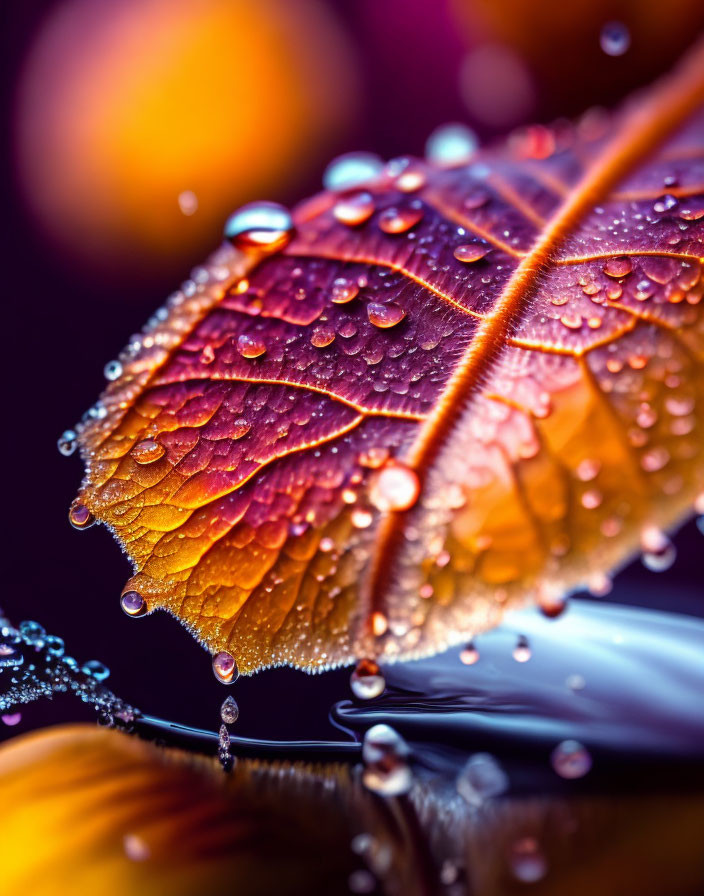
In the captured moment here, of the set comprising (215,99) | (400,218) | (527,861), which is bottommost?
(527,861)

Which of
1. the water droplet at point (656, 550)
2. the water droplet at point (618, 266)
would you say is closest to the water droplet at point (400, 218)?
the water droplet at point (618, 266)

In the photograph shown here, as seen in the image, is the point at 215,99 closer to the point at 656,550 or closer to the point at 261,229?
the point at 261,229

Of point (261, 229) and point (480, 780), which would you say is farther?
point (261, 229)

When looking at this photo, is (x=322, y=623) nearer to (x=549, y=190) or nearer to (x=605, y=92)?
(x=549, y=190)

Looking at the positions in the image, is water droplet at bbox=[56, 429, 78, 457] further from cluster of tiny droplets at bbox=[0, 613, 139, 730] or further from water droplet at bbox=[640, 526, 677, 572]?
water droplet at bbox=[640, 526, 677, 572]

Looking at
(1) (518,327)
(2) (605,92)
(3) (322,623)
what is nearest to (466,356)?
(1) (518,327)

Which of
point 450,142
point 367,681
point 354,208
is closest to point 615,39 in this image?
point 450,142

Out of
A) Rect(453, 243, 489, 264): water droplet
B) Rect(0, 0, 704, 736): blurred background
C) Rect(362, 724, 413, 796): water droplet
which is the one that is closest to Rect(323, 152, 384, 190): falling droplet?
Rect(0, 0, 704, 736): blurred background
